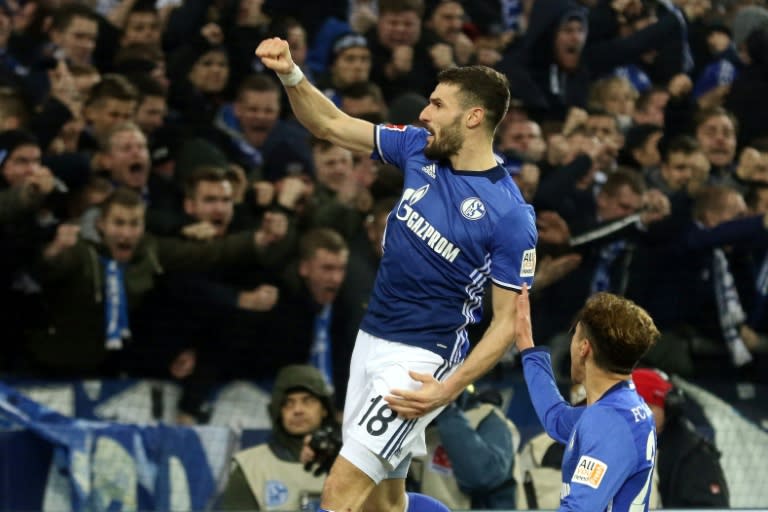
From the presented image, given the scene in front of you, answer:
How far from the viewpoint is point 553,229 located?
275 inches

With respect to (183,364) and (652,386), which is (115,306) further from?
(652,386)

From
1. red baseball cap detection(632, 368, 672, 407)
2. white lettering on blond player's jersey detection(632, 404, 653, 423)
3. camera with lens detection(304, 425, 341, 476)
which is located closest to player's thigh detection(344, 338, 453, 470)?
white lettering on blond player's jersey detection(632, 404, 653, 423)

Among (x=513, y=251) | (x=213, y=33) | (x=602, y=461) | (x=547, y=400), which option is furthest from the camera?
(x=213, y=33)

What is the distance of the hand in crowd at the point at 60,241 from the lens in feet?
20.1

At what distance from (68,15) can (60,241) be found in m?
1.74

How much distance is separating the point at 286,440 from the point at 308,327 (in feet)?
2.97

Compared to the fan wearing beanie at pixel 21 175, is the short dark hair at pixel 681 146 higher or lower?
higher

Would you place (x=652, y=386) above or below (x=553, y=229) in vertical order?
below

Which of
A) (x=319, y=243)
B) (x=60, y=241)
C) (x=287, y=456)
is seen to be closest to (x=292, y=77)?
(x=287, y=456)

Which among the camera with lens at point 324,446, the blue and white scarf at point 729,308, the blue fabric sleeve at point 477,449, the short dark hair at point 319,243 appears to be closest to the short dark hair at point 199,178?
the short dark hair at point 319,243

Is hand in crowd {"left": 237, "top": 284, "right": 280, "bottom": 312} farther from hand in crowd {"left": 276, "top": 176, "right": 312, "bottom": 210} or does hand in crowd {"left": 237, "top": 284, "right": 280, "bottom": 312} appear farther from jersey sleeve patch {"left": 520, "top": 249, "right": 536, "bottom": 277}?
jersey sleeve patch {"left": 520, "top": 249, "right": 536, "bottom": 277}

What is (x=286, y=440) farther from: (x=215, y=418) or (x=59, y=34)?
(x=59, y=34)

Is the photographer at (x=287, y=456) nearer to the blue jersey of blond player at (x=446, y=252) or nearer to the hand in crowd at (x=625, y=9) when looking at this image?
the blue jersey of blond player at (x=446, y=252)

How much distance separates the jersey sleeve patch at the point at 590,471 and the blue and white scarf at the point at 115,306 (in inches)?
127
